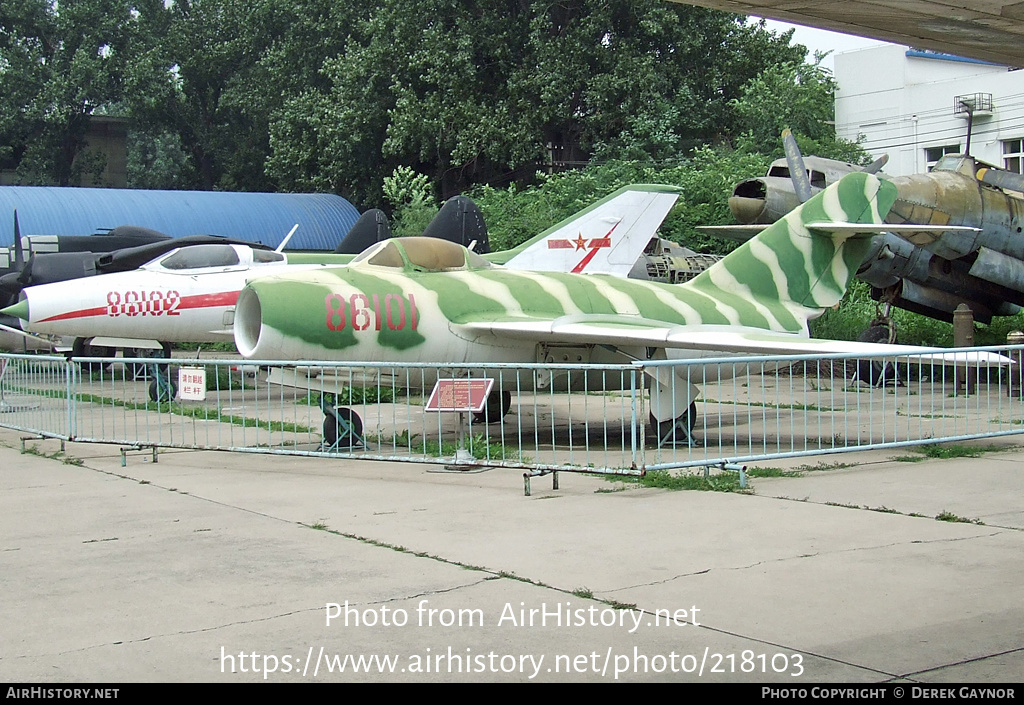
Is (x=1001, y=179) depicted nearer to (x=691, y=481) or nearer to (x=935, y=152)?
(x=691, y=481)

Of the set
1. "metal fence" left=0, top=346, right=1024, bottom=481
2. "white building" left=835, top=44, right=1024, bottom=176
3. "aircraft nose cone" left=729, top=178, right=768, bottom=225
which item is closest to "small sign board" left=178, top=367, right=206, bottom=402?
"metal fence" left=0, top=346, right=1024, bottom=481

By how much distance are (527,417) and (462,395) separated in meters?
4.68

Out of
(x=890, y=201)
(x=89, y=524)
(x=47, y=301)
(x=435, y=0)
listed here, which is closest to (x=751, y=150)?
(x=435, y=0)

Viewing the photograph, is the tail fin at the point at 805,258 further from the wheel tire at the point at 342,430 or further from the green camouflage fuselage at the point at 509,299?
the wheel tire at the point at 342,430

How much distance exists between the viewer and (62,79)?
1768 inches

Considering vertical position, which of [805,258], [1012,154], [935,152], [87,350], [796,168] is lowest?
[87,350]

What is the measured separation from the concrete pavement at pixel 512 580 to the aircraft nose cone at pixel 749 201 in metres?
8.50

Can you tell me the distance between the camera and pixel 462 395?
8.62m

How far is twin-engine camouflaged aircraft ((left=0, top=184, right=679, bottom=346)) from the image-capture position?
1433cm

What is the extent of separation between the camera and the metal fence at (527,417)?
8.99 metres

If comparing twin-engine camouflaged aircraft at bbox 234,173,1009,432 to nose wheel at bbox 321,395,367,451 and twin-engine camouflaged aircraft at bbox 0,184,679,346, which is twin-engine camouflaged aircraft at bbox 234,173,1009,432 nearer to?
nose wheel at bbox 321,395,367,451

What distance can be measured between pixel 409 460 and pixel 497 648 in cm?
456

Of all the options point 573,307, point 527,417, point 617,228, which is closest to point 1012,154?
point 617,228

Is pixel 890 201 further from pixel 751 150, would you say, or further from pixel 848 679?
pixel 751 150
